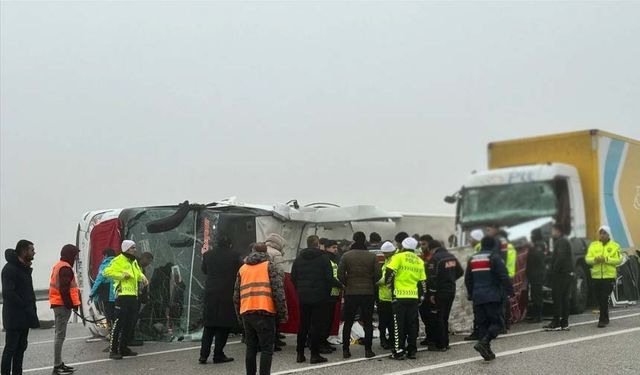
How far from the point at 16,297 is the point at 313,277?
3.70 metres

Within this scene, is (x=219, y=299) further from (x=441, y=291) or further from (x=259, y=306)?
(x=441, y=291)

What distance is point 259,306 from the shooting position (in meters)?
7.46

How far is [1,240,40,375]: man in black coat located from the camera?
26.8ft

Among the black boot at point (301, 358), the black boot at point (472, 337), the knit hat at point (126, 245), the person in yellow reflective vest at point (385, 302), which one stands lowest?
the black boot at point (472, 337)

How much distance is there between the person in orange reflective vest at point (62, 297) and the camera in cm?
927

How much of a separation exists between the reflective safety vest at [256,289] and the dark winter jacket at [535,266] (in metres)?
6.87

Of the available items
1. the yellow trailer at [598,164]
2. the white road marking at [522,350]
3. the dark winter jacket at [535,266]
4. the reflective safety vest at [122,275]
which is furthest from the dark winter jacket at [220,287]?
the yellow trailer at [598,164]

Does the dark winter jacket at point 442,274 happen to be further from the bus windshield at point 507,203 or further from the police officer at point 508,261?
the bus windshield at point 507,203

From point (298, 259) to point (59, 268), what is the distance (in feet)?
10.5

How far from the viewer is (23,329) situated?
324 inches

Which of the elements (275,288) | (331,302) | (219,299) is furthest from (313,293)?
(275,288)

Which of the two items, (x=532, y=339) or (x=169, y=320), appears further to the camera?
(x=169, y=320)

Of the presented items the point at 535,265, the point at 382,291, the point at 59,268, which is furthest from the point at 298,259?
the point at 535,265

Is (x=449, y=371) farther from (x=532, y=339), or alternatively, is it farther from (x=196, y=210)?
(x=196, y=210)
